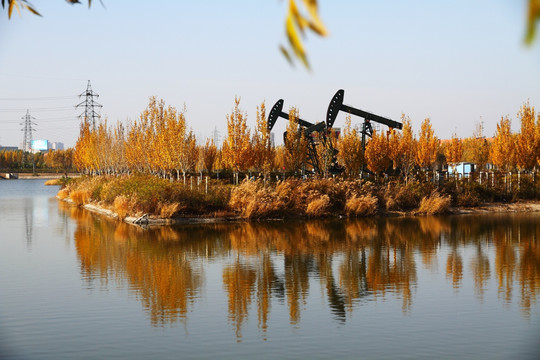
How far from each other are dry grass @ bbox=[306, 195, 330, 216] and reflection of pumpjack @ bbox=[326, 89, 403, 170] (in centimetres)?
959

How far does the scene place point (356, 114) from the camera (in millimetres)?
42344

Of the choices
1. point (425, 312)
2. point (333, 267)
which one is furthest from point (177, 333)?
point (333, 267)

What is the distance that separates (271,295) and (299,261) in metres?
4.62

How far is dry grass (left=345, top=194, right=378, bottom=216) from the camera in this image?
33.3 meters

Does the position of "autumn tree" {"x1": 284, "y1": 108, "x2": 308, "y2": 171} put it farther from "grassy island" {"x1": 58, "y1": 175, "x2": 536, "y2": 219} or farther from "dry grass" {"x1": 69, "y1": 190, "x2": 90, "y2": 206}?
"dry grass" {"x1": 69, "y1": 190, "x2": 90, "y2": 206}

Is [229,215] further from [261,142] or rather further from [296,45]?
[296,45]

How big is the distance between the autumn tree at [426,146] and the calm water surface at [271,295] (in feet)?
76.0

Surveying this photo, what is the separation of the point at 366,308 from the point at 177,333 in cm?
377

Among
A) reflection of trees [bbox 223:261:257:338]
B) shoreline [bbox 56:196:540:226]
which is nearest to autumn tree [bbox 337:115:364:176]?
shoreline [bbox 56:196:540:226]

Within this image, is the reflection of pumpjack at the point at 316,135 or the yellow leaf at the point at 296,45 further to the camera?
the reflection of pumpjack at the point at 316,135

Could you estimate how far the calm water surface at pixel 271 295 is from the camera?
10297mm

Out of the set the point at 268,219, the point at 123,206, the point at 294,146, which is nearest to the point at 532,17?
the point at 268,219

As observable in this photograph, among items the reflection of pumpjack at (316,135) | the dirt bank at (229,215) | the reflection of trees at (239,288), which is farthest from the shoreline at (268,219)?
the reflection of trees at (239,288)

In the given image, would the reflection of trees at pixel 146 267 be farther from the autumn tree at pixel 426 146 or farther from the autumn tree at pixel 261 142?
the autumn tree at pixel 426 146
